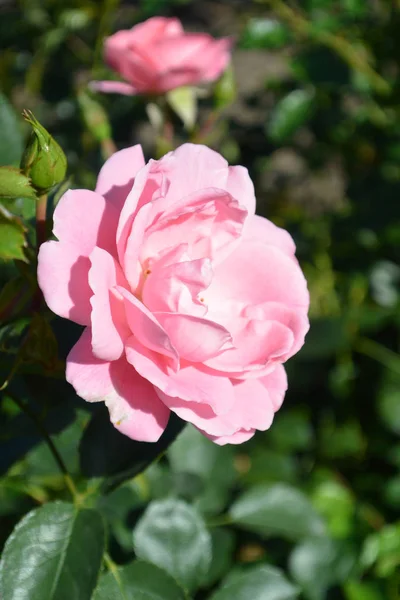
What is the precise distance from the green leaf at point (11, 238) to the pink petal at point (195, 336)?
0.12m

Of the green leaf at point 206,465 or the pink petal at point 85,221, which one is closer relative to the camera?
the pink petal at point 85,221

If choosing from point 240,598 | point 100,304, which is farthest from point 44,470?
point 100,304

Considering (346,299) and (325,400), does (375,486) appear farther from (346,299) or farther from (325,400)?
(346,299)

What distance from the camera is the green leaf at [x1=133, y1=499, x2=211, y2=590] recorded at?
0.82 meters

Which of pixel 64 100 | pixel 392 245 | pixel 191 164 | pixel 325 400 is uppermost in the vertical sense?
pixel 191 164

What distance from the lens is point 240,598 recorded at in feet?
2.85

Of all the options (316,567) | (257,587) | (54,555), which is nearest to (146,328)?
(54,555)

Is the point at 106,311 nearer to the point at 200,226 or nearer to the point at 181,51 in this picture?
the point at 200,226

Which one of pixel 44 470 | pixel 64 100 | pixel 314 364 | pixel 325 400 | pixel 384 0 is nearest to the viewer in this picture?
pixel 44 470

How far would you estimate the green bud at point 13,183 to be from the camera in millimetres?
535

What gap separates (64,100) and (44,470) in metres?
0.77

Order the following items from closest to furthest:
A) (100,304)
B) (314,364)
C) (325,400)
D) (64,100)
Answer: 1. (100,304)
2. (64,100)
3. (314,364)
4. (325,400)

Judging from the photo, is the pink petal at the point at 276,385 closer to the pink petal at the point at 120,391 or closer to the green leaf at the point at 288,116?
the pink petal at the point at 120,391

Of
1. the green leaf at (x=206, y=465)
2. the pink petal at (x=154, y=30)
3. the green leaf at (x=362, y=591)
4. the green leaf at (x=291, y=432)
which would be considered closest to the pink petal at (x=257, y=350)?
the green leaf at (x=206, y=465)
